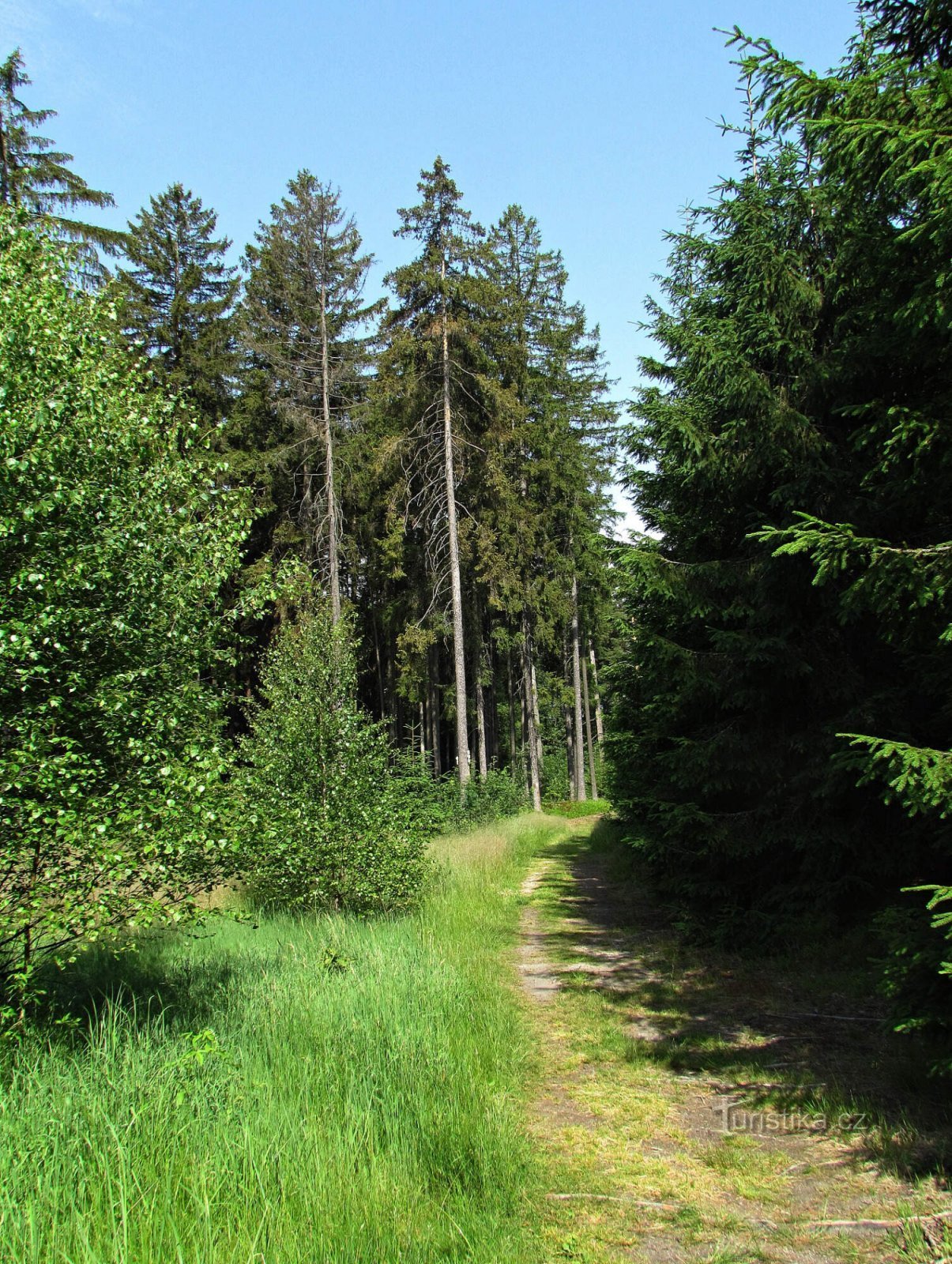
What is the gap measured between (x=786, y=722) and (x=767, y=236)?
16.1 ft

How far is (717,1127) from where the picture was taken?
4398 mm

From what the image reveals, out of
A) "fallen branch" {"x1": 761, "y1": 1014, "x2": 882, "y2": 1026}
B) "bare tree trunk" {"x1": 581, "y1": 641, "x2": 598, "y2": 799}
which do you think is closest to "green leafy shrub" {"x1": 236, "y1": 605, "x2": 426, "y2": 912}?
"fallen branch" {"x1": 761, "y1": 1014, "x2": 882, "y2": 1026}

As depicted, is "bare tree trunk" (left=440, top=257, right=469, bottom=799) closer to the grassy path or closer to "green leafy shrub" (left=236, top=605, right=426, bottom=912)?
"green leafy shrub" (left=236, top=605, right=426, bottom=912)

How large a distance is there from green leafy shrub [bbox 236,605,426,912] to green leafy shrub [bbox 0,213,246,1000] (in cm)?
348

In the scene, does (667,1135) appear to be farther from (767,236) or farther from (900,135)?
(767,236)

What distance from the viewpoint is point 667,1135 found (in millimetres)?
4328

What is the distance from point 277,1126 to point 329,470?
19.3m

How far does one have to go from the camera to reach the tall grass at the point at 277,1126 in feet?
9.77

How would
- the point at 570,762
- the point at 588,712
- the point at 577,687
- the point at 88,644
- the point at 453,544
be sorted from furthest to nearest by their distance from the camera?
the point at 588,712 → the point at 570,762 → the point at 577,687 → the point at 453,544 → the point at 88,644

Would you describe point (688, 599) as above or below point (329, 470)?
below

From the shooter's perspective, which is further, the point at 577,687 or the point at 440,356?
the point at 577,687

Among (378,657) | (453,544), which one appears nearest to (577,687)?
(378,657)

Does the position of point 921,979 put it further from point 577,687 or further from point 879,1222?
point 577,687

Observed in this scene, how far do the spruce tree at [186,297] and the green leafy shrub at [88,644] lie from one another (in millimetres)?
19488
